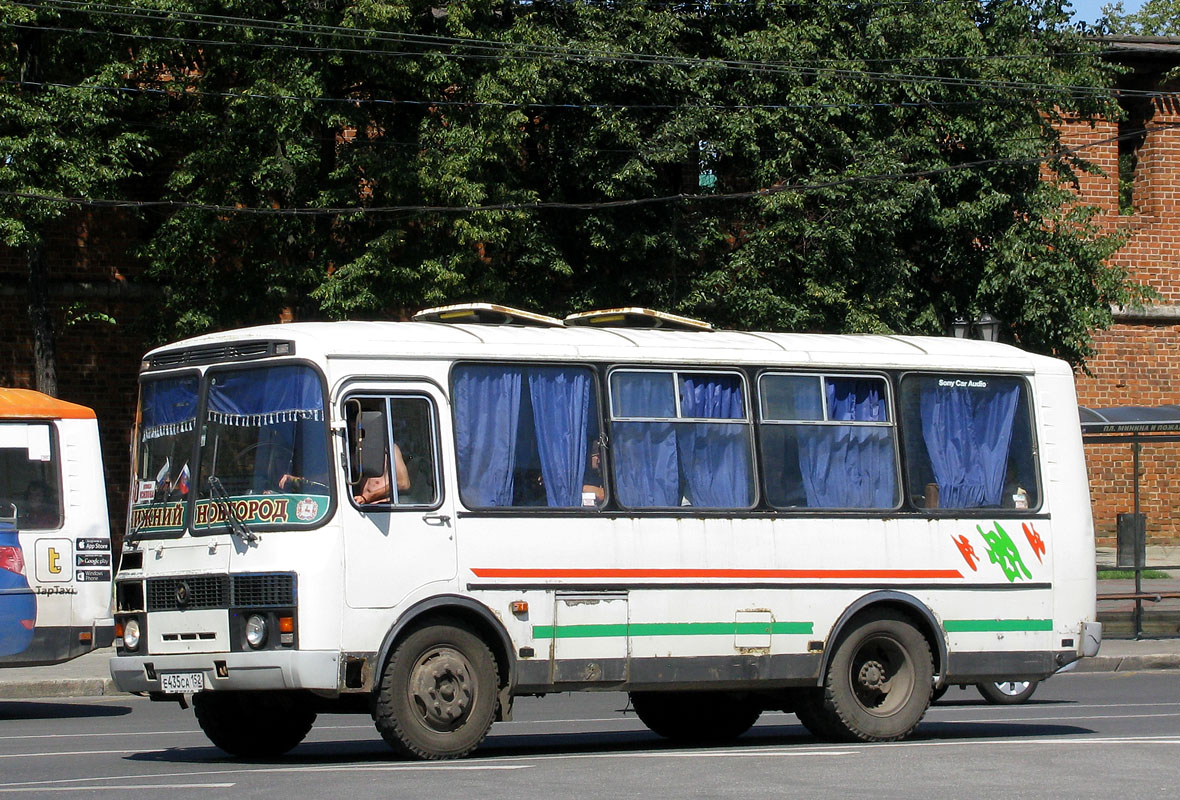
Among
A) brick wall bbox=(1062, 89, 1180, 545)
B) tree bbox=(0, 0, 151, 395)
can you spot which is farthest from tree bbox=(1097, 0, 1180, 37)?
tree bbox=(0, 0, 151, 395)

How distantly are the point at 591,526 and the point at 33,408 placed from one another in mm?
7496

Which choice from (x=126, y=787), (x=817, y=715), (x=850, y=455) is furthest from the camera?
(x=850, y=455)

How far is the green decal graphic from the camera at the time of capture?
12.8 metres

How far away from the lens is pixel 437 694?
1061 cm

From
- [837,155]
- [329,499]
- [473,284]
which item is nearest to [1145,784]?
[329,499]

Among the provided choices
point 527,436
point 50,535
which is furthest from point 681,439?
point 50,535

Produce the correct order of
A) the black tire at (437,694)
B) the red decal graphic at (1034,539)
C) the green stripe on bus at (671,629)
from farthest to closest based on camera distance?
the red decal graphic at (1034,539), the green stripe on bus at (671,629), the black tire at (437,694)

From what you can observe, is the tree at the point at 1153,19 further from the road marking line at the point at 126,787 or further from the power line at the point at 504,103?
the road marking line at the point at 126,787

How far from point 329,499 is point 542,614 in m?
1.61

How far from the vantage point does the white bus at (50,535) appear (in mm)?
15844

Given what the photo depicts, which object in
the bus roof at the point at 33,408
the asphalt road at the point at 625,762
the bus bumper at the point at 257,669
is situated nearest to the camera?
the asphalt road at the point at 625,762

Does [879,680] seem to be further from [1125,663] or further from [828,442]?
[1125,663]

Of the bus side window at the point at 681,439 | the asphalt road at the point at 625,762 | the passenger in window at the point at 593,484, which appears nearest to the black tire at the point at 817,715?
the asphalt road at the point at 625,762

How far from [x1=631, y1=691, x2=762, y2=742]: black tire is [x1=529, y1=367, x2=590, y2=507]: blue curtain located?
2330 mm
